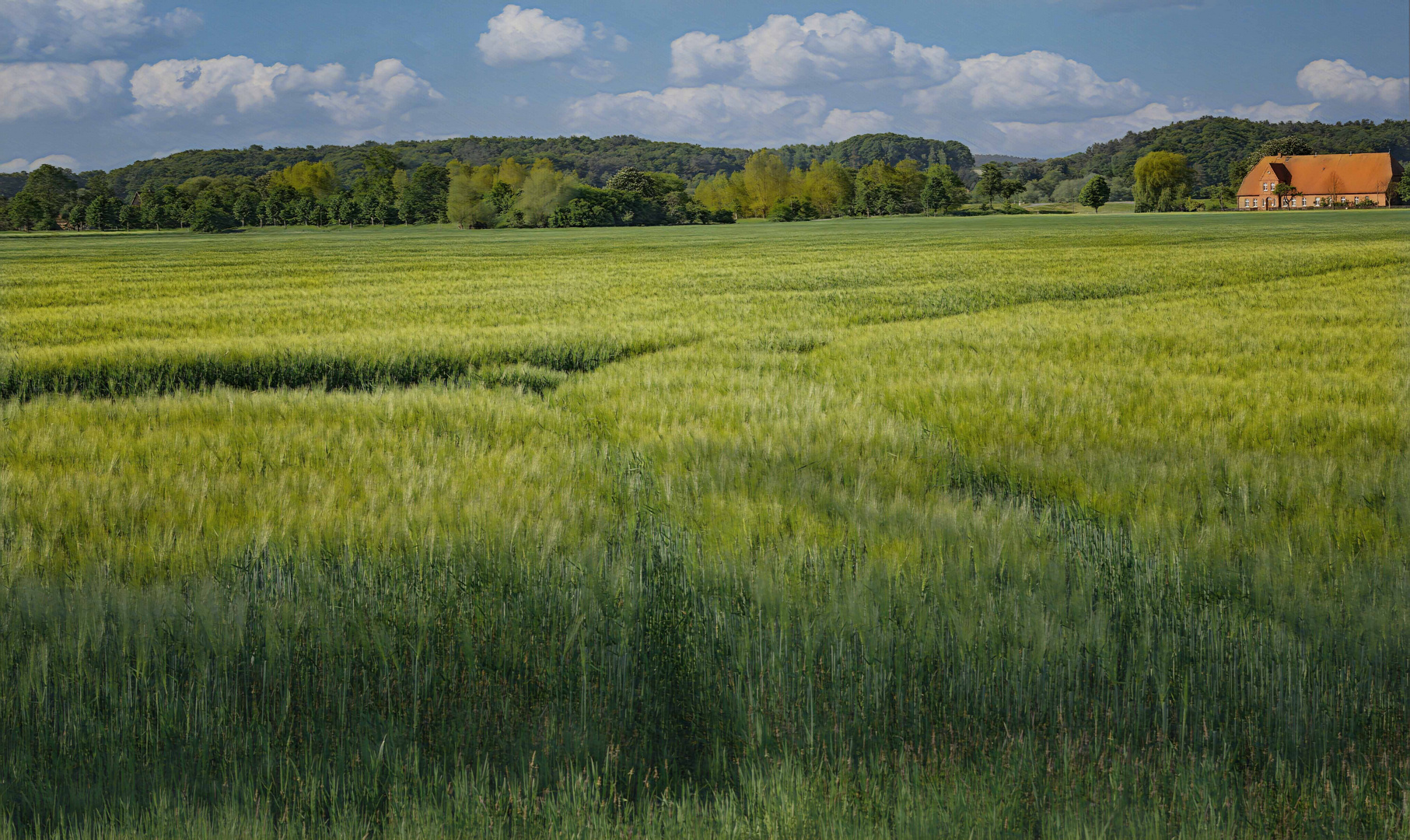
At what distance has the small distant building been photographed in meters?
117

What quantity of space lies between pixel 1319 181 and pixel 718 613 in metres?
154

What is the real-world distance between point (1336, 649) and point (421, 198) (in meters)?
129

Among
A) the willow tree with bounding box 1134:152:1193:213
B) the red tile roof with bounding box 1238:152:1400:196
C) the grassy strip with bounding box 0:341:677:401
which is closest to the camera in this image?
the grassy strip with bounding box 0:341:677:401

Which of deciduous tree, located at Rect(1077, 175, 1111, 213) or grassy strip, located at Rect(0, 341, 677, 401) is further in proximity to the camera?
deciduous tree, located at Rect(1077, 175, 1111, 213)

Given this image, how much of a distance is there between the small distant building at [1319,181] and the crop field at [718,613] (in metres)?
144

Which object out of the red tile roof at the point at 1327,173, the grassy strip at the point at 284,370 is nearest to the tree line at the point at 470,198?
the red tile roof at the point at 1327,173

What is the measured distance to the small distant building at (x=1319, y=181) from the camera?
A: 385 feet

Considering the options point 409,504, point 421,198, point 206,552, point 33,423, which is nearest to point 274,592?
point 206,552

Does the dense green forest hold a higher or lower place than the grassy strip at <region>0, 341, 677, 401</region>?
higher

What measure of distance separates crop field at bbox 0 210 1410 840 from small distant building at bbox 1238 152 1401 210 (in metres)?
144

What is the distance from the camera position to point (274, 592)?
3.07m

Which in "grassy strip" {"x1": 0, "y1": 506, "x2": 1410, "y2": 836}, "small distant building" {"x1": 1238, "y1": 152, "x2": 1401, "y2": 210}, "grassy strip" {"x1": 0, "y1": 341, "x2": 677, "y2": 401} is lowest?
"grassy strip" {"x1": 0, "y1": 506, "x2": 1410, "y2": 836}

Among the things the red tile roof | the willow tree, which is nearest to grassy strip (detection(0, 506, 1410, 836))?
the willow tree

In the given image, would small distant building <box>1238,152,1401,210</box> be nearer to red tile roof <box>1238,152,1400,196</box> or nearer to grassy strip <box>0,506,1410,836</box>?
red tile roof <box>1238,152,1400,196</box>
